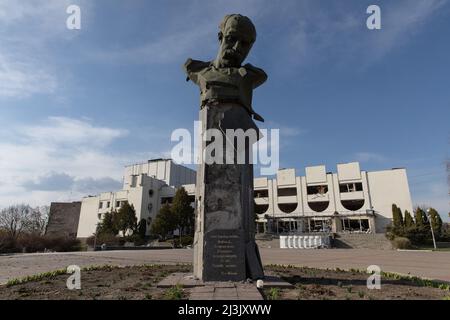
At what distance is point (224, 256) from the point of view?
630cm

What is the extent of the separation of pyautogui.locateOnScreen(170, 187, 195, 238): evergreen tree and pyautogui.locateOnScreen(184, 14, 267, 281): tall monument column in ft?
120

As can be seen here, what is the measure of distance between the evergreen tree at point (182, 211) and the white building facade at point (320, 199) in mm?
9145

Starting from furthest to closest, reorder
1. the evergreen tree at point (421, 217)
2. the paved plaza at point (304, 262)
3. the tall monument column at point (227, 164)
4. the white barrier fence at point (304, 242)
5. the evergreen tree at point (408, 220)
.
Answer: the evergreen tree at point (421, 217), the evergreen tree at point (408, 220), the white barrier fence at point (304, 242), the paved plaza at point (304, 262), the tall monument column at point (227, 164)

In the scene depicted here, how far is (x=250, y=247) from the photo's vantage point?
666 cm

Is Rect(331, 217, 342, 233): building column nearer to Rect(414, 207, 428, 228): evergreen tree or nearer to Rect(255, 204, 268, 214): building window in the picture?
Rect(414, 207, 428, 228): evergreen tree

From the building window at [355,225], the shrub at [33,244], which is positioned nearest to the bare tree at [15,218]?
the shrub at [33,244]

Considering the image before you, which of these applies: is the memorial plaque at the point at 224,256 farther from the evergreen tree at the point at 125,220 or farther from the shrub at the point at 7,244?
the evergreen tree at the point at 125,220

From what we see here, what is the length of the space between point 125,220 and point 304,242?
29147mm

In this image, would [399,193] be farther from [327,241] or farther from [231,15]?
[231,15]

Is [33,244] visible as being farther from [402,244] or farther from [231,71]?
[402,244]

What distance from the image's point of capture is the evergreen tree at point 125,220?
46469mm

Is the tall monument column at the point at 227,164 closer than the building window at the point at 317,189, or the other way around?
the tall monument column at the point at 227,164

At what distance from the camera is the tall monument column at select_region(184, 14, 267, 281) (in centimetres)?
634

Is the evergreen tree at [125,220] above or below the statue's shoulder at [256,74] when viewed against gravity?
below
